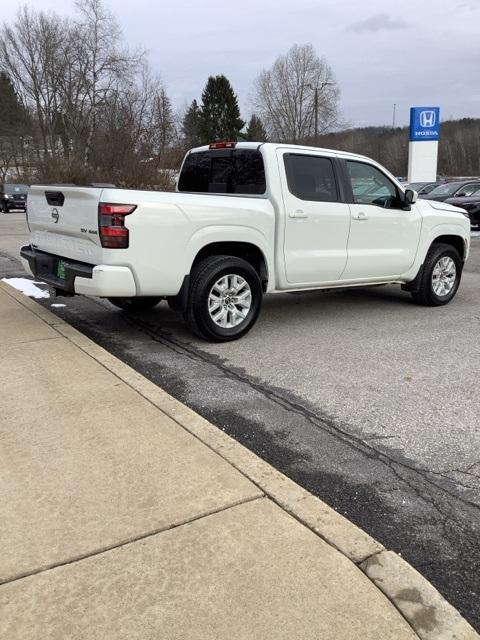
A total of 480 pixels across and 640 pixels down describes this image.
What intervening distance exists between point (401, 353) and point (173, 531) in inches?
138

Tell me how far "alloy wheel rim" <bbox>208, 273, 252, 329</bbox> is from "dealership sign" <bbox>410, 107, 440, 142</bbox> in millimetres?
26451

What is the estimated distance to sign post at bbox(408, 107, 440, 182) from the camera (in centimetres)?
2916

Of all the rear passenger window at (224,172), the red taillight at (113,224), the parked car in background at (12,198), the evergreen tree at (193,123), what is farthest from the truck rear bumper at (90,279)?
the evergreen tree at (193,123)

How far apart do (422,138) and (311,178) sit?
84.0 feet

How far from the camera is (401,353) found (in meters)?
5.62

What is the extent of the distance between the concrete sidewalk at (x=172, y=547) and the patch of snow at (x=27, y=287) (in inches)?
173

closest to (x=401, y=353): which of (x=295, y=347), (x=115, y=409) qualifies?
(x=295, y=347)

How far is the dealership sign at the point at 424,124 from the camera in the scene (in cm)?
2912

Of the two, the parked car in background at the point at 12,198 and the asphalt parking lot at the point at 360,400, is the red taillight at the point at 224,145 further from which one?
the parked car in background at the point at 12,198

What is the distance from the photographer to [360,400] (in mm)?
4414

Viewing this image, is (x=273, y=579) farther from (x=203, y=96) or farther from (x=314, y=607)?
(x=203, y=96)

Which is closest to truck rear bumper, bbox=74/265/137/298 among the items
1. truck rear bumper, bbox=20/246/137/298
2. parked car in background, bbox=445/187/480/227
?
truck rear bumper, bbox=20/246/137/298

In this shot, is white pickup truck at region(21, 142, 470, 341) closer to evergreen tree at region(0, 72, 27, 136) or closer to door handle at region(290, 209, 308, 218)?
door handle at region(290, 209, 308, 218)

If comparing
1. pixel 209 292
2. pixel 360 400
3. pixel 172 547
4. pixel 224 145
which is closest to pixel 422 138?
pixel 224 145
